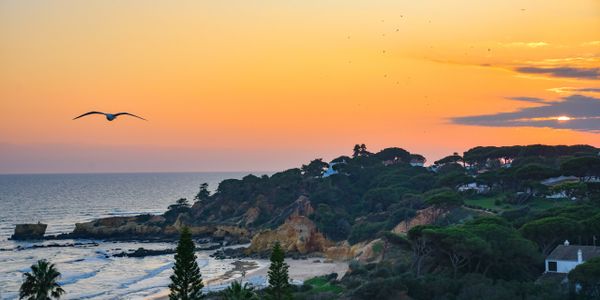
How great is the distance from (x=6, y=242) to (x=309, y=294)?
241ft

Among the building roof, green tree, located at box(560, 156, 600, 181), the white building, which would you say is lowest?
the building roof

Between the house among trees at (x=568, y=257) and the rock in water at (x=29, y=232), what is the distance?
87503 millimetres

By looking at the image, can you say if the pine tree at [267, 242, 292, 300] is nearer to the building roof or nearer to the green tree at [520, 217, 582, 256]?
the building roof

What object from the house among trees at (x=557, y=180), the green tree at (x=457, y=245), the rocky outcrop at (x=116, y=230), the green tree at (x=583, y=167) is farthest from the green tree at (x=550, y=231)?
the rocky outcrop at (x=116, y=230)

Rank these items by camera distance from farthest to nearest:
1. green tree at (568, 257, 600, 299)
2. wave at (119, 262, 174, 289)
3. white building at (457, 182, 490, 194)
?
white building at (457, 182, 490, 194)
wave at (119, 262, 174, 289)
green tree at (568, 257, 600, 299)

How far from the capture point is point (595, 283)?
38094 millimetres

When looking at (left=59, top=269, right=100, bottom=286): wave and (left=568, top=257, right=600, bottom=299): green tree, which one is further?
(left=59, top=269, right=100, bottom=286): wave

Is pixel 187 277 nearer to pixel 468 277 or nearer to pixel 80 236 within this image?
pixel 468 277

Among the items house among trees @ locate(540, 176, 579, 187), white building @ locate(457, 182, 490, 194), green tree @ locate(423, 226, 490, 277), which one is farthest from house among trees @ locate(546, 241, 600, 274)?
white building @ locate(457, 182, 490, 194)

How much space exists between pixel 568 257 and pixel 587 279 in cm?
648

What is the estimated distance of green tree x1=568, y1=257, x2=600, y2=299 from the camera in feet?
124

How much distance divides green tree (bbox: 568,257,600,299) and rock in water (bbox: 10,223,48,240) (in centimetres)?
9159

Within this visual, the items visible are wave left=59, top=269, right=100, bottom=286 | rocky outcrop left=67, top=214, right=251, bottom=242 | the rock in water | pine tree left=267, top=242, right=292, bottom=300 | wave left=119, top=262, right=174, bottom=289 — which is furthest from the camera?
the rock in water

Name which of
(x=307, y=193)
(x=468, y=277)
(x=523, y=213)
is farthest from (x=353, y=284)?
(x=307, y=193)
